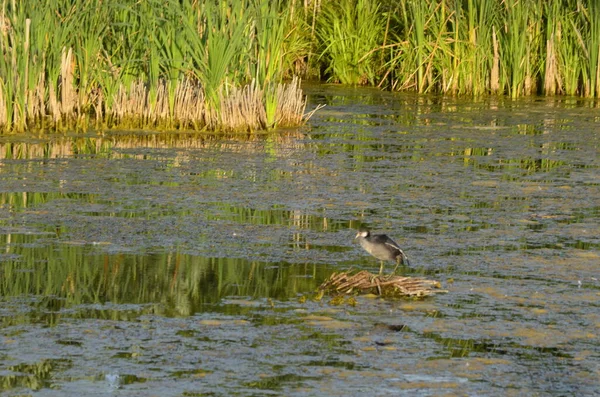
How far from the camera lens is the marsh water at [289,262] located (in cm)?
461

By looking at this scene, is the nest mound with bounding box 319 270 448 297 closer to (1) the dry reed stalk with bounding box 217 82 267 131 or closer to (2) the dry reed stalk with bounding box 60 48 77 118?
(1) the dry reed stalk with bounding box 217 82 267 131

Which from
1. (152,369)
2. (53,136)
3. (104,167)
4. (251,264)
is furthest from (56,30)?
(152,369)

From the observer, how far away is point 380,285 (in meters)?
5.80

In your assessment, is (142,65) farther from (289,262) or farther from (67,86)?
(289,262)

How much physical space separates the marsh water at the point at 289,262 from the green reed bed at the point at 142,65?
0.32 meters

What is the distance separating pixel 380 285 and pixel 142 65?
611 cm

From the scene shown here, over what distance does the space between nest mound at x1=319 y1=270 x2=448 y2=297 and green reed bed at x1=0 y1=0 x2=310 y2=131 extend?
508 centimetres

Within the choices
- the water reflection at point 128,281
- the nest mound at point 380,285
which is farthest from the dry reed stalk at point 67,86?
the nest mound at point 380,285

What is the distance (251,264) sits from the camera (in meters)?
6.33

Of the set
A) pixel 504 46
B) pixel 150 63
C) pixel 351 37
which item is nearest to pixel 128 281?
pixel 150 63

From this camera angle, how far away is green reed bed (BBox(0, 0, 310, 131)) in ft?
34.0

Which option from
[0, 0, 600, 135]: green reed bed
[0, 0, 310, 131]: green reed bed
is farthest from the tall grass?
[0, 0, 310, 131]: green reed bed

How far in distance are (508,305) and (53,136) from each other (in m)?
6.07

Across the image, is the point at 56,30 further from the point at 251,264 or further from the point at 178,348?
the point at 178,348
